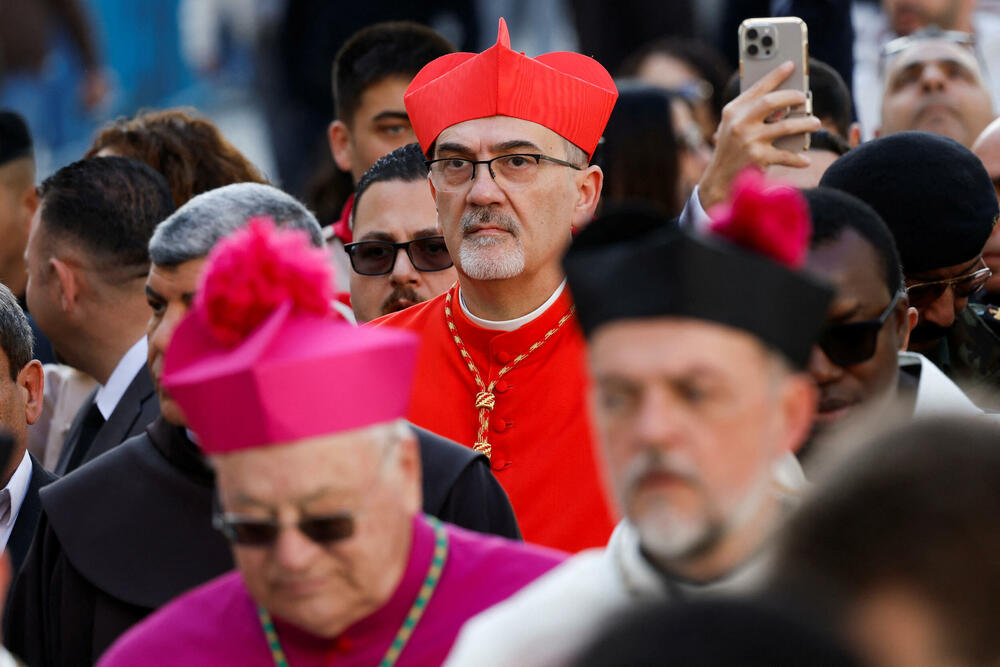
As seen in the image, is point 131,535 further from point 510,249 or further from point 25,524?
point 510,249

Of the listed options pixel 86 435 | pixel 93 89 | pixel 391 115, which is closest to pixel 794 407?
pixel 86 435

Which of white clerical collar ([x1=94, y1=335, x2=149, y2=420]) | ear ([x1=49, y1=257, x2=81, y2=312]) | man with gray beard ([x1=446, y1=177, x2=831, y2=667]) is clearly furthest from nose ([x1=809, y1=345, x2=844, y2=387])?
ear ([x1=49, y1=257, x2=81, y2=312])

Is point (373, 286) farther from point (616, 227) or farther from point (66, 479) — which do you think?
point (616, 227)

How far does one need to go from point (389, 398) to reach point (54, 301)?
3268mm

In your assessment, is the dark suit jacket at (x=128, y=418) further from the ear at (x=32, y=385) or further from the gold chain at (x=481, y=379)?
the gold chain at (x=481, y=379)

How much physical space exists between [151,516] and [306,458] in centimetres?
152

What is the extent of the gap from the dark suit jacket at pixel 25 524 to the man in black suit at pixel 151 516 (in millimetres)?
461

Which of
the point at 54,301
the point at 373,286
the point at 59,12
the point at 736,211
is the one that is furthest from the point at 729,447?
the point at 59,12

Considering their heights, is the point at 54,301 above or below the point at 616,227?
below

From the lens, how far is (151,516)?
181 inches

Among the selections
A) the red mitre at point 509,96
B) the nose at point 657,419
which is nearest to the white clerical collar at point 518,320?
the red mitre at point 509,96

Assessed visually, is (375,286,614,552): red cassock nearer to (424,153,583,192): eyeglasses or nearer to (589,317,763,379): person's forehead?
(424,153,583,192): eyeglasses

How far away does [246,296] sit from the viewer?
10.7ft

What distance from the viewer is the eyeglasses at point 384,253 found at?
5812mm
